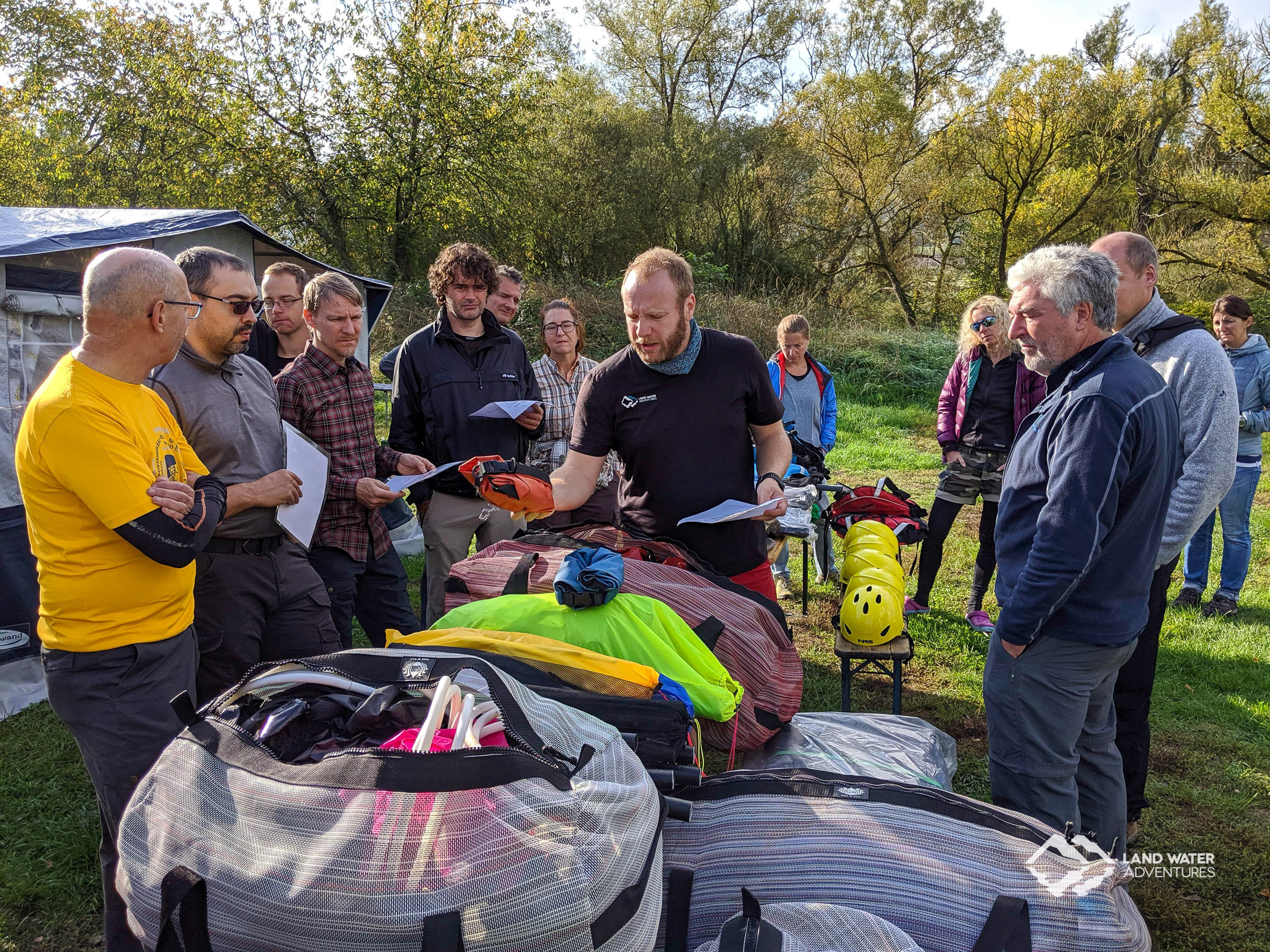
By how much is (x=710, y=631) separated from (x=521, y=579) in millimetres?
624

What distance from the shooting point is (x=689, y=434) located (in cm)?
295

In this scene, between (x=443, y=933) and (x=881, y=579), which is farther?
(x=881, y=579)

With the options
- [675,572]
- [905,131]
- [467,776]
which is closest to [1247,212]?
[905,131]

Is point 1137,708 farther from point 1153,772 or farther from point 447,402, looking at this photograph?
point 447,402

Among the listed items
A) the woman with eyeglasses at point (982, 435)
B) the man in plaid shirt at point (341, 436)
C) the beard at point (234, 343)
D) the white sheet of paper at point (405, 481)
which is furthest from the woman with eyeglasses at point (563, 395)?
the woman with eyeglasses at point (982, 435)

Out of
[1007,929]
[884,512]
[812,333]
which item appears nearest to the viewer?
[1007,929]

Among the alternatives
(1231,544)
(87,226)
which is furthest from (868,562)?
(87,226)

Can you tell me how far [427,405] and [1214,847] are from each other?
3864 millimetres

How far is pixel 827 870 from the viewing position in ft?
5.42

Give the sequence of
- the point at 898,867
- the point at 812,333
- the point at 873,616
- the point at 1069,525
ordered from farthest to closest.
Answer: the point at 812,333 < the point at 873,616 < the point at 1069,525 < the point at 898,867

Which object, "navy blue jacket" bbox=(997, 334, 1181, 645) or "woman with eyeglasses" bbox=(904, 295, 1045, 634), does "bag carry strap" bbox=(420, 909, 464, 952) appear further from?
"woman with eyeglasses" bbox=(904, 295, 1045, 634)

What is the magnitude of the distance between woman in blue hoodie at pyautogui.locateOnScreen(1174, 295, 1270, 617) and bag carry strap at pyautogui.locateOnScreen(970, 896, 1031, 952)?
4951 mm

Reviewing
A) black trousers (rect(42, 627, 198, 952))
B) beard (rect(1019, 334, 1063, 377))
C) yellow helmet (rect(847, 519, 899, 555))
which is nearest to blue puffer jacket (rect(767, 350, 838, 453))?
yellow helmet (rect(847, 519, 899, 555))

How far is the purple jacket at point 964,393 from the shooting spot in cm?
505
